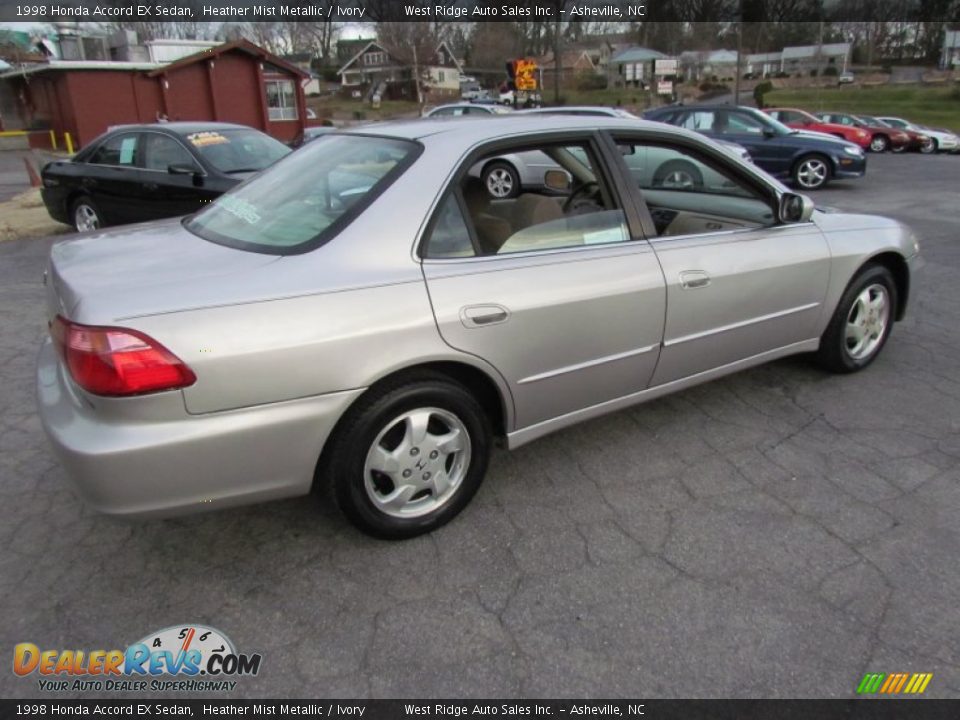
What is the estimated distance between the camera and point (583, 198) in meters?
3.25

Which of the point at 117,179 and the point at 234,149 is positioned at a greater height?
the point at 234,149

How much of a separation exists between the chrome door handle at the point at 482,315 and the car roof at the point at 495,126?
2.28 ft

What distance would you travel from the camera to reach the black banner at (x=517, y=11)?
136 ft

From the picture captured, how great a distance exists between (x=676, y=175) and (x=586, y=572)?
3.38 metres

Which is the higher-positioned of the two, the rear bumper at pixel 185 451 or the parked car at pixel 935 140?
the rear bumper at pixel 185 451

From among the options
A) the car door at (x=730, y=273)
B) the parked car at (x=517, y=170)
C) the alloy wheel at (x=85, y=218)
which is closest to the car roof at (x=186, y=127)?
the alloy wheel at (x=85, y=218)

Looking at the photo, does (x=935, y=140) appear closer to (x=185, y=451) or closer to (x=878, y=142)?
(x=878, y=142)

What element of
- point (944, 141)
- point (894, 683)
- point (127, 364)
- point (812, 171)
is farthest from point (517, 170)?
point (944, 141)

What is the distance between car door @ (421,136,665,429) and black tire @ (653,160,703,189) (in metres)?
1.46

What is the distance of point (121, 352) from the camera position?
80.7 inches

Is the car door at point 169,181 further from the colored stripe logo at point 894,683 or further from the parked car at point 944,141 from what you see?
the parked car at point 944,141

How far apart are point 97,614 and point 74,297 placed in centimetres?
105

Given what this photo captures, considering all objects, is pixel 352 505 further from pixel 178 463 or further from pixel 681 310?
pixel 681 310
